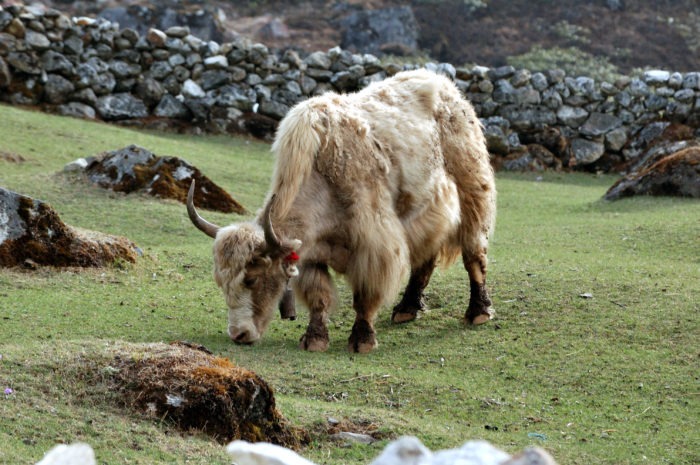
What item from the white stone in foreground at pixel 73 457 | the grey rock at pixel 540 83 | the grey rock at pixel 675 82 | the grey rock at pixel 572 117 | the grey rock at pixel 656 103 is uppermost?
the white stone in foreground at pixel 73 457

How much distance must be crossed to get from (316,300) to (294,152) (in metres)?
1.09

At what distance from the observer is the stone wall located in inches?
635

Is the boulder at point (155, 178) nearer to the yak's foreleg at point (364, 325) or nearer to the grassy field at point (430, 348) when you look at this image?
the grassy field at point (430, 348)

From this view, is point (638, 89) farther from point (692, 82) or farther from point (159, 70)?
point (159, 70)

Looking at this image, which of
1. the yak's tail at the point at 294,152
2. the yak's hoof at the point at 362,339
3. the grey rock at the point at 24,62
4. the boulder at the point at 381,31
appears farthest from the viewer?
the boulder at the point at 381,31

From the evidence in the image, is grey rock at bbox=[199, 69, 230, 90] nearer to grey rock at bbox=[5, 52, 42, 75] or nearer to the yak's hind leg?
grey rock at bbox=[5, 52, 42, 75]

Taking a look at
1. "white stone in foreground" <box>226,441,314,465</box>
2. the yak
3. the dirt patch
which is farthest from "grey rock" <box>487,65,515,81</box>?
"white stone in foreground" <box>226,441,314,465</box>

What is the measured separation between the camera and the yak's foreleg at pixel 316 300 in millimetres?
6867

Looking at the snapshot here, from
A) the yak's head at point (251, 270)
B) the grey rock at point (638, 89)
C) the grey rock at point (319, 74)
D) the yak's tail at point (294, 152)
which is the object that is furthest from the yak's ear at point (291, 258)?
the grey rock at point (638, 89)

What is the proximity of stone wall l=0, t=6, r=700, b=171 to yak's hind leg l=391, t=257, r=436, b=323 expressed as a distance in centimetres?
939

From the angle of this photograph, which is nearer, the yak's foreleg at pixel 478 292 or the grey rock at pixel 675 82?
the yak's foreleg at pixel 478 292

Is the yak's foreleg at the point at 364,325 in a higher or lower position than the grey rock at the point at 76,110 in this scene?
higher

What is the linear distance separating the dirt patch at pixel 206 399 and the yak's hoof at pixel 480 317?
3.07 m

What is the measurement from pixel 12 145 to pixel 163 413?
9.30 m
